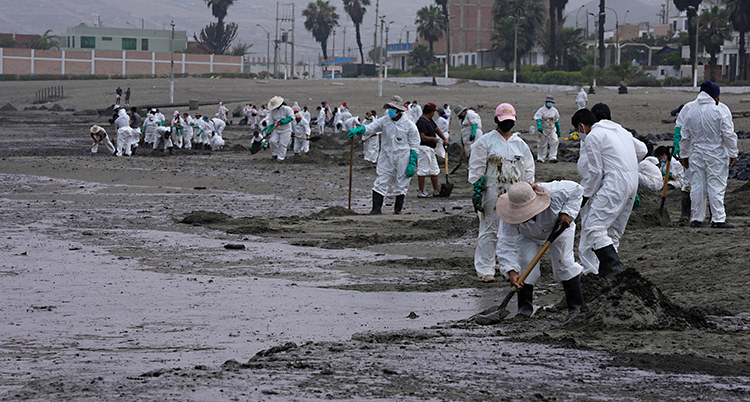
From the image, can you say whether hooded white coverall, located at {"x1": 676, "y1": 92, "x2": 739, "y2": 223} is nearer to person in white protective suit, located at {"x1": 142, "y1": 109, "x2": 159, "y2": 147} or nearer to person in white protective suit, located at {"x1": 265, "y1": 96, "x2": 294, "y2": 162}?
person in white protective suit, located at {"x1": 265, "y1": 96, "x2": 294, "y2": 162}

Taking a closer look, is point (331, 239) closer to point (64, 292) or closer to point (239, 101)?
point (64, 292)

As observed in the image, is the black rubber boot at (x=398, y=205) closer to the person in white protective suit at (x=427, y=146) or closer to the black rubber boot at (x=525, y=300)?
the person in white protective suit at (x=427, y=146)

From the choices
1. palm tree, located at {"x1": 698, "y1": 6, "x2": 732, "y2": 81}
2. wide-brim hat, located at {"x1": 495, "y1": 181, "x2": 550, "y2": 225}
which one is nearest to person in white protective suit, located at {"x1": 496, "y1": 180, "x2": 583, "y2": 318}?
wide-brim hat, located at {"x1": 495, "y1": 181, "x2": 550, "y2": 225}

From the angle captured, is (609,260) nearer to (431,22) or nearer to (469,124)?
(469,124)

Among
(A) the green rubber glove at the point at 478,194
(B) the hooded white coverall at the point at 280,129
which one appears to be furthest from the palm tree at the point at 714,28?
(A) the green rubber glove at the point at 478,194

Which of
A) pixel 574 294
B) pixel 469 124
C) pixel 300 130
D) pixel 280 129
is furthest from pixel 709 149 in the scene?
pixel 300 130

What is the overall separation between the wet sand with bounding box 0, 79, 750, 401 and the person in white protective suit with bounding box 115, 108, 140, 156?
988 centimetres

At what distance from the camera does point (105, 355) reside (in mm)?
5246

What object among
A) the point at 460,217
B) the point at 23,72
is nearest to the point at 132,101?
the point at 23,72

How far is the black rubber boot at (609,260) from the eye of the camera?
22.6 ft

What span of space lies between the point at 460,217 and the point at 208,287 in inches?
209

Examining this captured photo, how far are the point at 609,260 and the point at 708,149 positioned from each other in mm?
4199

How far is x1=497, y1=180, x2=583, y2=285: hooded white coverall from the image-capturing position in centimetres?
613

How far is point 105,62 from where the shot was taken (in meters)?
94.6
